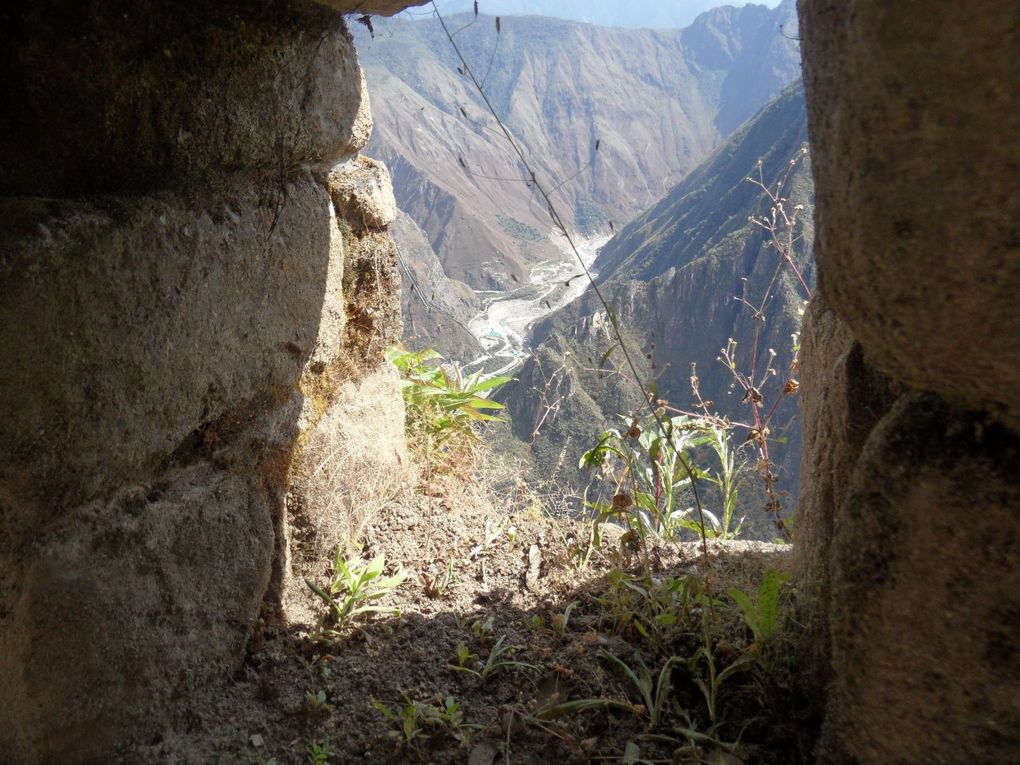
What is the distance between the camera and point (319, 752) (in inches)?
62.7

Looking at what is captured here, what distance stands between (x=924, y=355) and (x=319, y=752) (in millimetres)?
1392

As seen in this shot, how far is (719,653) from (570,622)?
1.39 feet

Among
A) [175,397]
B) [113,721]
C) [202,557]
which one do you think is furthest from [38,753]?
[175,397]

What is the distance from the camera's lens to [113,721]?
152 centimetres

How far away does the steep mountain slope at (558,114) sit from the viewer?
7.58 m

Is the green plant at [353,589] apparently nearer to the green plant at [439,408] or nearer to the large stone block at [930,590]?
the green plant at [439,408]

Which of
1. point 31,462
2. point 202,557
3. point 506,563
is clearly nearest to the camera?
point 31,462

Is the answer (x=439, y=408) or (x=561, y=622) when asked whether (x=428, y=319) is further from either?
(x=561, y=622)

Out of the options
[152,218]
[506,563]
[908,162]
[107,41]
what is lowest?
[506,563]

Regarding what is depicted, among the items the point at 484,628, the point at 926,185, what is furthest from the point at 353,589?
the point at 926,185

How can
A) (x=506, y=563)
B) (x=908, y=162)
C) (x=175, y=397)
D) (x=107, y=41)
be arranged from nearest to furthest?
(x=908, y=162) → (x=107, y=41) → (x=175, y=397) → (x=506, y=563)

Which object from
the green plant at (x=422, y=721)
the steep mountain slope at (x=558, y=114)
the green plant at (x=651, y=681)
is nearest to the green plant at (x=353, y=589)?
the green plant at (x=422, y=721)

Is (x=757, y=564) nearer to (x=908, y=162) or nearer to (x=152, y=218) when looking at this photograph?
(x=908, y=162)

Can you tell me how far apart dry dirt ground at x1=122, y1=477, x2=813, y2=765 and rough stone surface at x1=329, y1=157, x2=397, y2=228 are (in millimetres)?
1172
